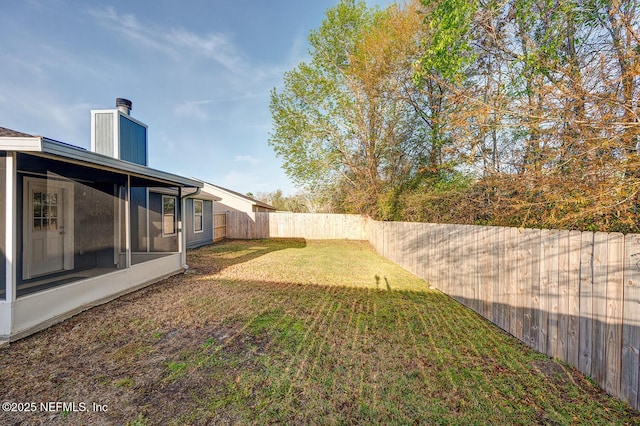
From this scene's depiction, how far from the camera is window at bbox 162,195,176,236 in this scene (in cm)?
1032

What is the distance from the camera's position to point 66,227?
20.4ft

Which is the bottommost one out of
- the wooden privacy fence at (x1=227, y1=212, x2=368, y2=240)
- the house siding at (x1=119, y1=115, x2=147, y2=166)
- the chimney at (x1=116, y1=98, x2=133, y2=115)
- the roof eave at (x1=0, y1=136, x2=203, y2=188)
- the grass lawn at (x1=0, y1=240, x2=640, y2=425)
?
the grass lawn at (x1=0, y1=240, x2=640, y2=425)

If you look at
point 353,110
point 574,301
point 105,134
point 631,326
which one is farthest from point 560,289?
point 353,110

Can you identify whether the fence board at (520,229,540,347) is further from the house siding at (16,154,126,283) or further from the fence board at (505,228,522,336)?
the house siding at (16,154,126,283)

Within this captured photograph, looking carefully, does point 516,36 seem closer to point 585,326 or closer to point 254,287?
point 585,326

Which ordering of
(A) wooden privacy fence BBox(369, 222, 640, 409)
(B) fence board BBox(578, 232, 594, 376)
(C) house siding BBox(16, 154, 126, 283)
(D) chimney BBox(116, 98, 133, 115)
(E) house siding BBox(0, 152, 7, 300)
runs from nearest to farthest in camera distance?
(A) wooden privacy fence BBox(369, 222, 640, 409), (B) fence board BBox(578, 232, 594, 376), (E) house siding BBox(0, 152, 7, 300), (C) house siding BBox(16, 154, 126, 283), (D) chimney BBox(116, 98, 133, 115)

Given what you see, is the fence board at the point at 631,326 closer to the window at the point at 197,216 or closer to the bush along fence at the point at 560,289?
the bush along fence at the point at 560,289

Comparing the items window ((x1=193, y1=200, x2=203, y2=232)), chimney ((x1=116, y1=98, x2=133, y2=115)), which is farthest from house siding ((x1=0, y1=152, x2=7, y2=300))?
window ((x1=193, y1=200, x2=203, y2=232))

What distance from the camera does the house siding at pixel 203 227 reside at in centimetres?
1240

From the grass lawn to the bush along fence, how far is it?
22cm

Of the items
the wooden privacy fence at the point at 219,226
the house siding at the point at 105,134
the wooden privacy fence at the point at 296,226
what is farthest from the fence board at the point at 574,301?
the wooden privacy fence at the point at 219,226

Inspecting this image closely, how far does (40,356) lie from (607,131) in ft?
21.6

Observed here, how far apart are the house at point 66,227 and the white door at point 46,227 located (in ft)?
0.06

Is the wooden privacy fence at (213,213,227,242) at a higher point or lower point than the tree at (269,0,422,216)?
lower
